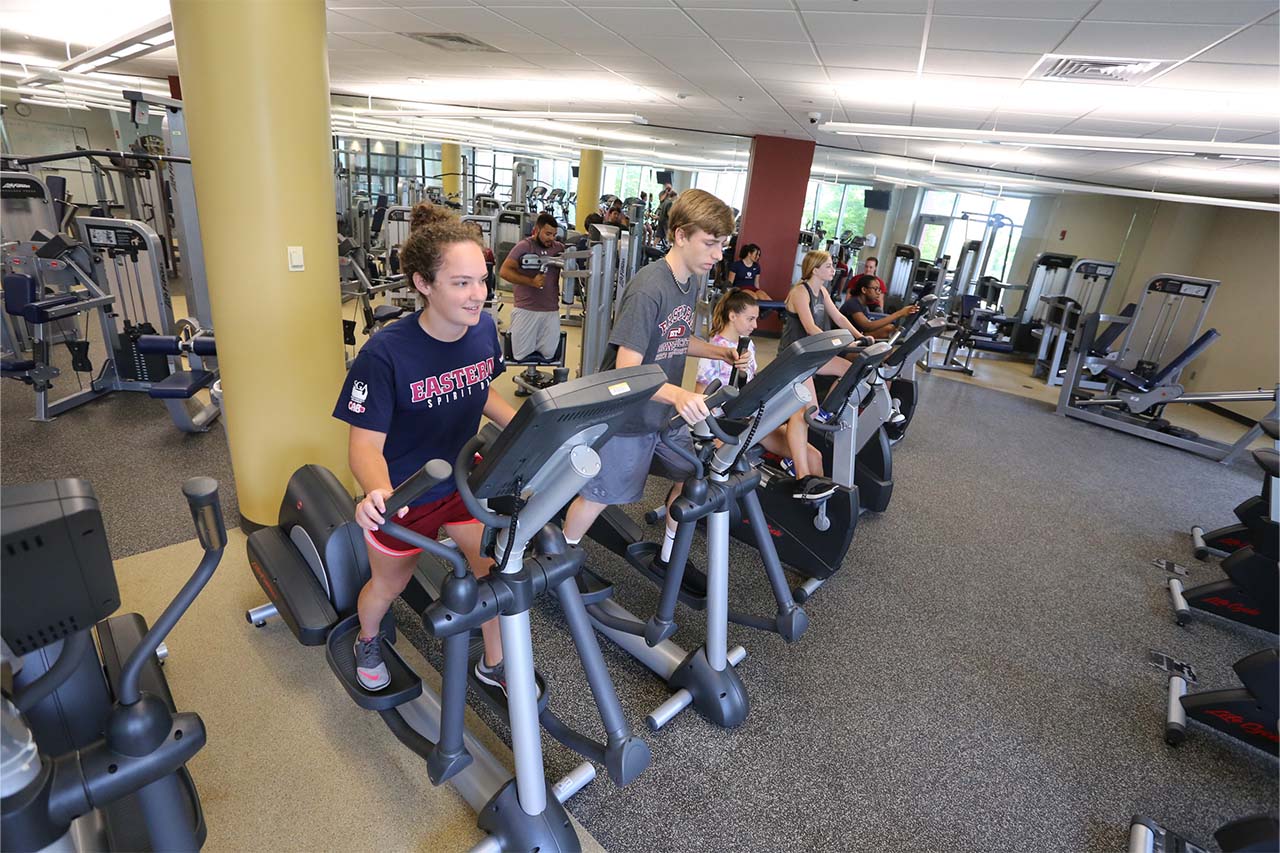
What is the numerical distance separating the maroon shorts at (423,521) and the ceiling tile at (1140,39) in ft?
10.6

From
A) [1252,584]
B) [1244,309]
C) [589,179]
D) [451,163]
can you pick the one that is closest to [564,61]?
[1252,584]

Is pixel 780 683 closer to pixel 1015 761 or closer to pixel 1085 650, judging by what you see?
pixel 1015 761

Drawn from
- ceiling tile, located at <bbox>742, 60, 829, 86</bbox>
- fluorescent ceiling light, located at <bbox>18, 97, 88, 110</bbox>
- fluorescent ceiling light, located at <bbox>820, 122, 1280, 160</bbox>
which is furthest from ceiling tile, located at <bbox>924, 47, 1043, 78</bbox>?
fluorescent ceiling light, located at <bbox>18, 97, 88, 110</bbox>

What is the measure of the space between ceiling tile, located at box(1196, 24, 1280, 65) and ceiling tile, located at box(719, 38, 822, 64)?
1898 millimetres

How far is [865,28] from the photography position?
3230mm

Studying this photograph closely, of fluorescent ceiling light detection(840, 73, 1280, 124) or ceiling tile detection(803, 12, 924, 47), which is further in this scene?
fluorescent ceiling light detection(840, 73, 1280, 124)

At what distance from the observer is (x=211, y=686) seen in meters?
2.11

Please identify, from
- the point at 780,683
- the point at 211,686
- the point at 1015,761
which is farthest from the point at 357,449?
the point at 1015,761

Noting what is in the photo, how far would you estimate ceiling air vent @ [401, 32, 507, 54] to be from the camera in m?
4.80

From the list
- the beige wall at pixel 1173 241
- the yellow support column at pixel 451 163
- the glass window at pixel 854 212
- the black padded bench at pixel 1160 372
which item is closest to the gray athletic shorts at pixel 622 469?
the black padded bench at pixel 1160 372

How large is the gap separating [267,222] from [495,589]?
6.42 ft

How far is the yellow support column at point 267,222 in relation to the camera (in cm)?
231

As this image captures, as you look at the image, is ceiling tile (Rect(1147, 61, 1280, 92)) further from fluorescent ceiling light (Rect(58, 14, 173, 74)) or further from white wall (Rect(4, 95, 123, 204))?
white wall (Rect(4, 95, 123, 204))

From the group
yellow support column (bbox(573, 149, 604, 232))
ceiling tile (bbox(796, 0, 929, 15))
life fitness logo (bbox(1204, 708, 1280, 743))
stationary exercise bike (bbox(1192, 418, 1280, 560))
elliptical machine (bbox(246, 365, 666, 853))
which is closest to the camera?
elliptical machine (bbox(246, 365, 666, 853))
